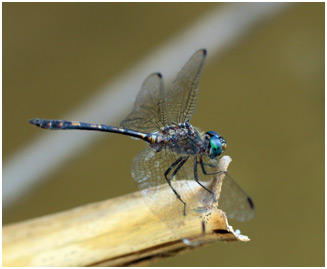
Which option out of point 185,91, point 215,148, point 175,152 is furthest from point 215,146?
point 185,91

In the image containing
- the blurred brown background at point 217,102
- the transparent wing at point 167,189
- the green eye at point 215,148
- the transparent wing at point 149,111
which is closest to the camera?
the transparent wing at point 167,189

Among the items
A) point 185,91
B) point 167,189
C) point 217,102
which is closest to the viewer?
point 167,189

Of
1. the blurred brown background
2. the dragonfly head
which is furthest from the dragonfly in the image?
the blurred brown background

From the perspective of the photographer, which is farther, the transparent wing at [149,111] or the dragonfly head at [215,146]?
the transparent wing at [149,111]

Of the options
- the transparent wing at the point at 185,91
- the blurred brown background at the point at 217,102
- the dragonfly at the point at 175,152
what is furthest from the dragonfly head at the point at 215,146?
the blurred brown background at the point at 217,102

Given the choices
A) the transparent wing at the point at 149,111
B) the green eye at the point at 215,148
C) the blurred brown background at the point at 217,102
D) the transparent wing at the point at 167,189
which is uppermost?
the blurred brown background at the point at 217,102

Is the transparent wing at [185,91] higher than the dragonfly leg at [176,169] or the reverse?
higher

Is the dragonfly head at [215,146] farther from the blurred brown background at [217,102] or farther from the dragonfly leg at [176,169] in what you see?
the blurred brown background at [217,102]

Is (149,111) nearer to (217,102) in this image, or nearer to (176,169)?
(176,169)
